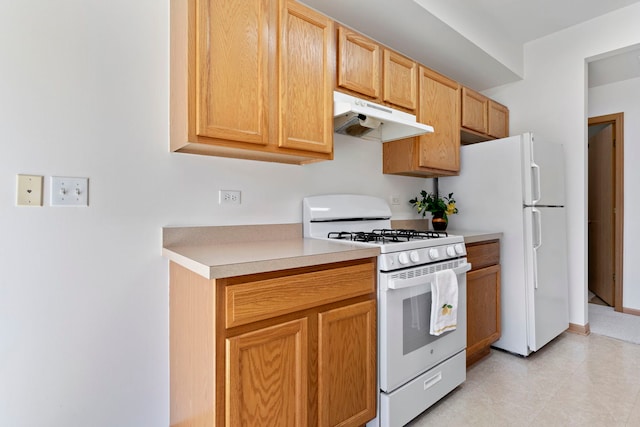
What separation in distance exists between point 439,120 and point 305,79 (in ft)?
4.15

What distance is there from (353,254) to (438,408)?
3.51ft

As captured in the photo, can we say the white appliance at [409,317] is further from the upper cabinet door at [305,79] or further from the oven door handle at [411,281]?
the upper cabinet door at [305,79]

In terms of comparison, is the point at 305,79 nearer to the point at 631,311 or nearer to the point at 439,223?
the point at 439,223

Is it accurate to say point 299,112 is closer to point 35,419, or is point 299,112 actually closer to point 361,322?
point 361,322

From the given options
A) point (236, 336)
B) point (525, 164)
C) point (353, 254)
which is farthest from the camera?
point (525, 164)

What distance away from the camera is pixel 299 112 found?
164 cm

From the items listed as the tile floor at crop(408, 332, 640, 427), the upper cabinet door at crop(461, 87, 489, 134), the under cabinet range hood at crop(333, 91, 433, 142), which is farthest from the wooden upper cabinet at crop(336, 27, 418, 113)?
the tile floor at crop(408, 332, 640, 427)

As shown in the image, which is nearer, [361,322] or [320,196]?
[361,322]

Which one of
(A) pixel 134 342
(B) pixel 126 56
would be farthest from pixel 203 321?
(B) pixel 126 56

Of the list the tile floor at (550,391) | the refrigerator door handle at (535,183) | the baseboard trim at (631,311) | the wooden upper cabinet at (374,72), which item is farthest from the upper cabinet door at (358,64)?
the baseboard trim at (631,311)

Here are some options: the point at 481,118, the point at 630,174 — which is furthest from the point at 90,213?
the point at 630,174

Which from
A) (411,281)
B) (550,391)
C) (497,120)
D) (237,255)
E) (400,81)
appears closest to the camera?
(237,255)

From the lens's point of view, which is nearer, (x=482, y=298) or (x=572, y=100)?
(x=482, y=298)

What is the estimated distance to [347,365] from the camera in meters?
1.46
